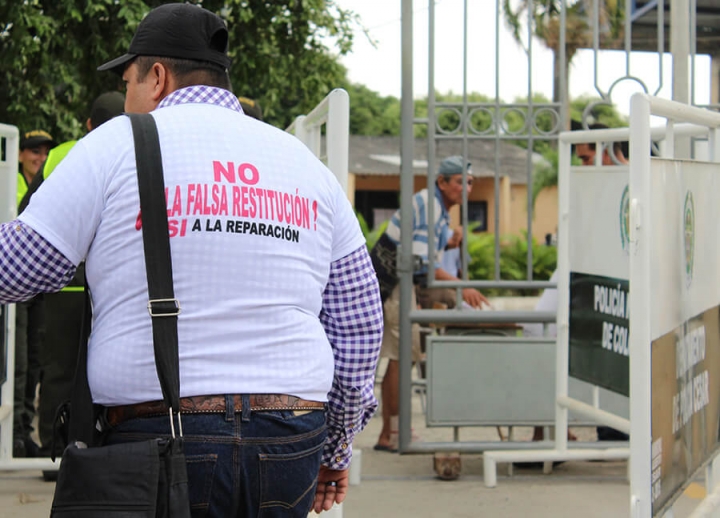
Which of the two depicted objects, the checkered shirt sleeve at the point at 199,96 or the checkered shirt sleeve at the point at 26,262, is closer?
the checkered shirt sleeve at the point at 26,262

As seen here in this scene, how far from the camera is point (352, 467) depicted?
564 cm

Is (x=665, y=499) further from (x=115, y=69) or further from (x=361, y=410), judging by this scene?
(x=115, y=69)

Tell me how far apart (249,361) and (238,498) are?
0.87 ft

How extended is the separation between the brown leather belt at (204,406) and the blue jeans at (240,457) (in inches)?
0.4

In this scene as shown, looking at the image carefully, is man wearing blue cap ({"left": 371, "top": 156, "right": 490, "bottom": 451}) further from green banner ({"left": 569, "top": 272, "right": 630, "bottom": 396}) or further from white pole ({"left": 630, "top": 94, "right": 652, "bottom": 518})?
white pole ({"left": 630, "top": 94, "right": 652, "bottom": 518})

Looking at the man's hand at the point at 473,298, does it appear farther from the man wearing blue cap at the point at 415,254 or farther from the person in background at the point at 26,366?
the person in background at the point at 26,366

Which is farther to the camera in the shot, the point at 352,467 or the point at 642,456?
the point at 352,467

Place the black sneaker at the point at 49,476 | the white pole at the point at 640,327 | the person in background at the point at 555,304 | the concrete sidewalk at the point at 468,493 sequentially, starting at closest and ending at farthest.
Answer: the white pole at the point at 640,327
the concrete sidewalk at the point at 468,493
the black sneaker at the point at 49,476
the person in background at the point at 555,304

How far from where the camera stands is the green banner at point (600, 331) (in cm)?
473

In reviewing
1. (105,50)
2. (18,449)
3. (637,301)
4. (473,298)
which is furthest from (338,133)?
(105,50)

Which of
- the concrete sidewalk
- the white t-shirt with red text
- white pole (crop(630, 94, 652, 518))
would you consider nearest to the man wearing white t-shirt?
the white t-shirt with red text

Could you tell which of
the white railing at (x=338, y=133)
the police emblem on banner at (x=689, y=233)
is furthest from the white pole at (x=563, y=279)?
the white railing at (x=338, y=133)

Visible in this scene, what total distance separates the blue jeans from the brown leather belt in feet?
0.03

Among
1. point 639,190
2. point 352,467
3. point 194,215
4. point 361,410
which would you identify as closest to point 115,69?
point 194,215
